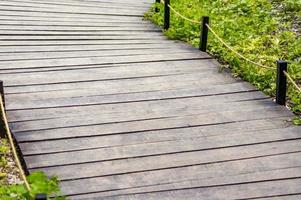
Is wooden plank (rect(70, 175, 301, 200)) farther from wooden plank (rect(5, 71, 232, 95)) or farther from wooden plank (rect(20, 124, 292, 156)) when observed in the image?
wooden plank (rect(5, 71, 232, 95))

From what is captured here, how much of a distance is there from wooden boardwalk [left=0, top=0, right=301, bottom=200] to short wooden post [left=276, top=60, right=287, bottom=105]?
0.15 meters

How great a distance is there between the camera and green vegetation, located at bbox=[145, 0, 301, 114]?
743cm

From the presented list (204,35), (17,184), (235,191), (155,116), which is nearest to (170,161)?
(235,191)

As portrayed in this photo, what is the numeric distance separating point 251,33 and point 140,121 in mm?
4463

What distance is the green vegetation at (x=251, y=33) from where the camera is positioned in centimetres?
743

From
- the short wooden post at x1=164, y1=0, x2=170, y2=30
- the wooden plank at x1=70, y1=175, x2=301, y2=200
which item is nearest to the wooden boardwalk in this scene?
the wooden plank at x1=70, y1=175, x2=301, y2=200

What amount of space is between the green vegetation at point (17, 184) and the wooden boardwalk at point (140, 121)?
170 mm

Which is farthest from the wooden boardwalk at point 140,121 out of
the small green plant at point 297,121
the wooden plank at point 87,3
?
the wooden plank at point 87,3

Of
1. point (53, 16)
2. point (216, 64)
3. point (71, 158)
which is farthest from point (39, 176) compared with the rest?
point (53, 16)

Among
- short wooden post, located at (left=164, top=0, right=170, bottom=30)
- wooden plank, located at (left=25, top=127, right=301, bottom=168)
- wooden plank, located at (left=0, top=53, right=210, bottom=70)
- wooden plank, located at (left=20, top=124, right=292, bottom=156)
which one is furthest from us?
short wooden post, located at (left=164, top=0, right=170, bottom=30)

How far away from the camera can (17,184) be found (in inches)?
170

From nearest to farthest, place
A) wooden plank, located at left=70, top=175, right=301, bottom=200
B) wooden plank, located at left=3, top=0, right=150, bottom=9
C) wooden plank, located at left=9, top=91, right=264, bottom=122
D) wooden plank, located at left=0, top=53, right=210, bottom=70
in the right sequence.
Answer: wooden plank, located at left=70, top=175, right=301, bottom=200 < wooden plank, located at left=9, top=91, right=264, bottom=122 < wooden plank, located at left=0, top=53, right=210, bottom=70 < wooden plank, located at left=3, top=0, right=150, bottom=9

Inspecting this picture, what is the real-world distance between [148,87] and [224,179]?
2.34 m

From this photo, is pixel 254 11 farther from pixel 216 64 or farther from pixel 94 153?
pixel 94 153
